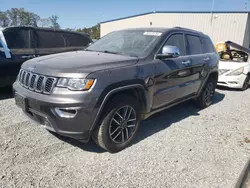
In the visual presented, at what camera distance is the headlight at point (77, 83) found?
254cm

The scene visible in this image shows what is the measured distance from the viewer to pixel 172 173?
→ 9.06ft

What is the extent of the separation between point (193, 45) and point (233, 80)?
3.82m

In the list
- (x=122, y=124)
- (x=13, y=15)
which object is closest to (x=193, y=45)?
(x=122, y=124)

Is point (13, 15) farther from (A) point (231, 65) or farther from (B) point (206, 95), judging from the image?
(B) point (206, 95)

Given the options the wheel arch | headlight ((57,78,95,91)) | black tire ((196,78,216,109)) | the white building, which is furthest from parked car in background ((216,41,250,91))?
the white building

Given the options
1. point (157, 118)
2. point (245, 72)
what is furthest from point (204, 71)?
point (245, 72)

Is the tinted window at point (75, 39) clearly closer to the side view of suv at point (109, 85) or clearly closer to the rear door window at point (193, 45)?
the side view of suv at point (109, 85)

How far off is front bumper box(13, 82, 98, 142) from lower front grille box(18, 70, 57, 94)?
0.08m

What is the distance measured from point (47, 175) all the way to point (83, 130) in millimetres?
669

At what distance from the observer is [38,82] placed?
276 cm

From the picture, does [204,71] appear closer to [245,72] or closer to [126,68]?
[126,68]

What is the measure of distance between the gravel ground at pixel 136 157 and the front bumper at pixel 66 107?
18.8 inches

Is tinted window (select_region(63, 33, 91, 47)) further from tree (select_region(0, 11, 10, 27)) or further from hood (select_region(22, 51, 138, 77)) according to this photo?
tree (select_region(0, 11, 10, 27))

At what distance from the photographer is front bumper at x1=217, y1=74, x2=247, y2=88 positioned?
300 inches
